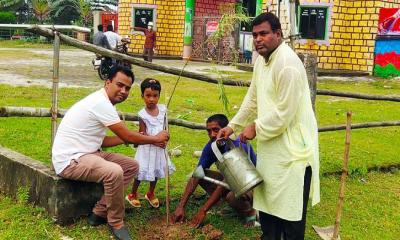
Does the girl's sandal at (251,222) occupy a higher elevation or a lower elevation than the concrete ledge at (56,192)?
lower

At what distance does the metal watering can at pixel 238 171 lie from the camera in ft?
10.0

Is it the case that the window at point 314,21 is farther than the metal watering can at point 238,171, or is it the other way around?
the window at point 314,21

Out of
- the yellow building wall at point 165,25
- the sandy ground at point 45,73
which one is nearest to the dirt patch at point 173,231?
the sandy ground at point 45,73

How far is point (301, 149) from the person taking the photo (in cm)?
299

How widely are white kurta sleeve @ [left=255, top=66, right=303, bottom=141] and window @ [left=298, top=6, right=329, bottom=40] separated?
46.1 ft

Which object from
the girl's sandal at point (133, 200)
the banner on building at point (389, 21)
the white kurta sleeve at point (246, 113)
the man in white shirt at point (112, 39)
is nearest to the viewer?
the white kurta sleeve at point (246, 113)

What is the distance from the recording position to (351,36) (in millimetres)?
16359

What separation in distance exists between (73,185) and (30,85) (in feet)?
25.1

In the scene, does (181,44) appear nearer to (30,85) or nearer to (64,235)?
(30,85)

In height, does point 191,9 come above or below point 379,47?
above

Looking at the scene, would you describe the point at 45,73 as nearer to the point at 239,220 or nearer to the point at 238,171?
the point at 239,220

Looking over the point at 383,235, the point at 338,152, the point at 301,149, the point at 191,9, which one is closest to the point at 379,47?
the point at 191,9

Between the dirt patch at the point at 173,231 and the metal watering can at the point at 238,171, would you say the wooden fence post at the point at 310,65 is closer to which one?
the metal watering can at the point at 238,171

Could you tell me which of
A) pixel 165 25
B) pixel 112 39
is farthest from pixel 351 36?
pixel 165 25
